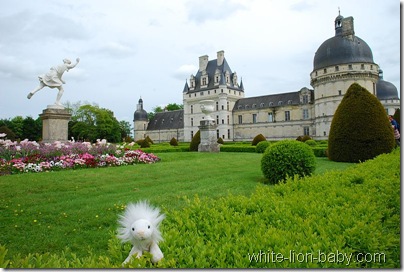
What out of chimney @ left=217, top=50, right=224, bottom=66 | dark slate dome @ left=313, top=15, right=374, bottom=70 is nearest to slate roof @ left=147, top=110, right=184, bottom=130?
chimney @ left=217, top=50, right=224, bottom=66

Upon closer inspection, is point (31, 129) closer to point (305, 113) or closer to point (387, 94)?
point (305, 113)

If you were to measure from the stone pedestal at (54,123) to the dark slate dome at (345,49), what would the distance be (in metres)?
41.3

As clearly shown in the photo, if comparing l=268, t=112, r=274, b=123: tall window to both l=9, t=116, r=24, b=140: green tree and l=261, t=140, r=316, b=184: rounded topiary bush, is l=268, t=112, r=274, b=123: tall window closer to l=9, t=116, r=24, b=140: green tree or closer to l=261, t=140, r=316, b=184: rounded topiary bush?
l=9, t=116, r=24, b=140: green tree

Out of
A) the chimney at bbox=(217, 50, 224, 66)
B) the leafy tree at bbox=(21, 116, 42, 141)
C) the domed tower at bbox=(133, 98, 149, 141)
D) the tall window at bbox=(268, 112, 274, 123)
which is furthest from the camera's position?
the domed tower at bbox=(133, 98, 149, 141)

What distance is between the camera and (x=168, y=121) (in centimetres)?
7188

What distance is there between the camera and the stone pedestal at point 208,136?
63.4 feet

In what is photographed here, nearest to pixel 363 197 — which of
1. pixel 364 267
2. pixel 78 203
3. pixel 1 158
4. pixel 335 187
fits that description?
pixel 335 187

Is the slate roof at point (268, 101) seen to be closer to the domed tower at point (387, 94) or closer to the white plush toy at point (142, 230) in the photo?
the domed tower at point (387, 94)

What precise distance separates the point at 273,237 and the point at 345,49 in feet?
158

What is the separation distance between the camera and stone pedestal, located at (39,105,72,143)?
46.7 ft

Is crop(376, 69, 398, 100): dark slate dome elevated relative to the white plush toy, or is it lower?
elevated

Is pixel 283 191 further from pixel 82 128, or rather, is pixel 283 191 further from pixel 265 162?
pixel 82 128

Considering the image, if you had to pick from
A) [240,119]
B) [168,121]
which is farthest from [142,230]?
[168,121]

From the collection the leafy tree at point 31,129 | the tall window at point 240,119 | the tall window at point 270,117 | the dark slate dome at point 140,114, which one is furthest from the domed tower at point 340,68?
the leafy tree at point 31,129
